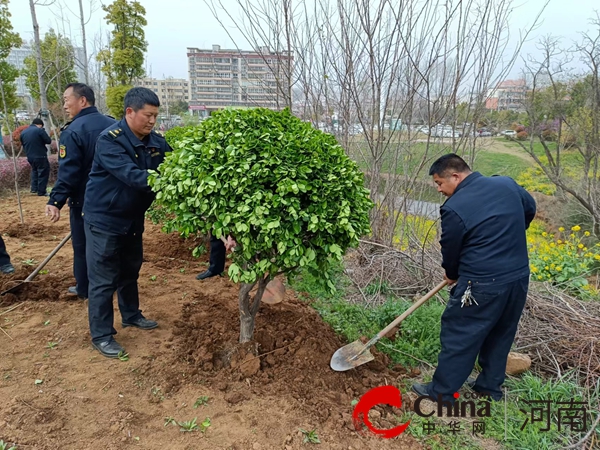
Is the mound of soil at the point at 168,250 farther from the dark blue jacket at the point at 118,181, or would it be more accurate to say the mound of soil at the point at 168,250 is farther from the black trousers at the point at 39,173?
the black trousers at the point at 39,173

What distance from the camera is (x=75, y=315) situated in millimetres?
3531

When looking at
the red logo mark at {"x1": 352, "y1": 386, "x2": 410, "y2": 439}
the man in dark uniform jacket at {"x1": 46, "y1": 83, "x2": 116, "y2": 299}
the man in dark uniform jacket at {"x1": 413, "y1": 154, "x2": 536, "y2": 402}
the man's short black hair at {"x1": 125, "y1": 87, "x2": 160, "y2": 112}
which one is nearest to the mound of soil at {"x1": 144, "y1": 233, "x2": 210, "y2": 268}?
the man in dark uniform jacket at {"x1": 46, "y1": 83, "x2": 116, "y2": 299}

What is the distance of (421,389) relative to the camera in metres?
2.72

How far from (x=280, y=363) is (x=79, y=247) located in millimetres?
2341

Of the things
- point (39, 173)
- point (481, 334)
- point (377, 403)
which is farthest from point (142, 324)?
point (39, 173)

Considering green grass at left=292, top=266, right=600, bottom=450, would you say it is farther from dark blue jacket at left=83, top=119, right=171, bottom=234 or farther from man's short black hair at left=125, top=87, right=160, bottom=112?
man's short black hair at left=125, top=87, right=160, bottom=112

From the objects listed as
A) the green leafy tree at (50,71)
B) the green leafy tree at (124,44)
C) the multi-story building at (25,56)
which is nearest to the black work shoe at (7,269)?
the multi-story building at (25,56)

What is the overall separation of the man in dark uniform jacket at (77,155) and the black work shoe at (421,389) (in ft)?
10.4

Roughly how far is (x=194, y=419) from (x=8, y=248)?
179 inches

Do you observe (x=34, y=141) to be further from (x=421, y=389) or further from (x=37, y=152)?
(x=421, y=389)

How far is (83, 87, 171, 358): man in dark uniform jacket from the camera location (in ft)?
9.05

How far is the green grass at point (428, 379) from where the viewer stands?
2.36 m

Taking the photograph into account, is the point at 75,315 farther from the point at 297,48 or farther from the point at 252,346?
the point at 297,48

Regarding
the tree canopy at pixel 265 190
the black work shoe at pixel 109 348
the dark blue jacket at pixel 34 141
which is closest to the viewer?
the tree canopy at pixel 265 190
